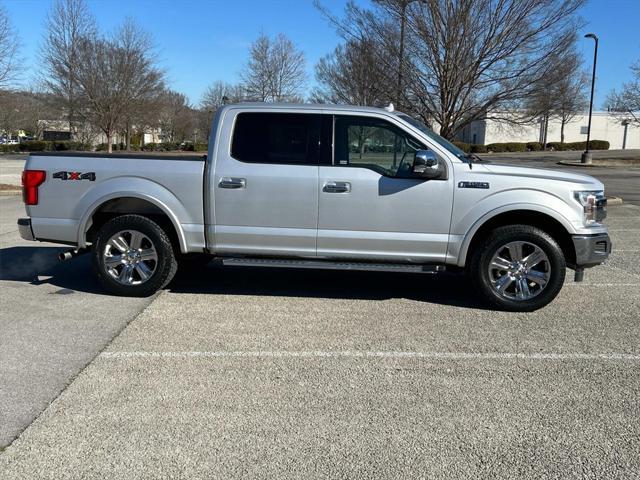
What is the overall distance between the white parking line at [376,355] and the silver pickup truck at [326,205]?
1.15m

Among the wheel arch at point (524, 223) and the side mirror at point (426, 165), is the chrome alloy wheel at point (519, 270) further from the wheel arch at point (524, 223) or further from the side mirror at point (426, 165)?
the side mirror at point (426, 165)

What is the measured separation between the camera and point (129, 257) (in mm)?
6094

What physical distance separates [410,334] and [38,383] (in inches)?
116

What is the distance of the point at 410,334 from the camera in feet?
16.7

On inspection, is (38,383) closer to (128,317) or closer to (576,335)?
(128,317)

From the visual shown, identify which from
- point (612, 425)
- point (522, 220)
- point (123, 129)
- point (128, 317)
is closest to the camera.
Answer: point (612, 425)

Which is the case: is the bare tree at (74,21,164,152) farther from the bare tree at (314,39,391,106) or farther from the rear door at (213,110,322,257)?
the rear door at (213,110,322,257)

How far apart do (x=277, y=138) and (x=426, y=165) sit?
155cm

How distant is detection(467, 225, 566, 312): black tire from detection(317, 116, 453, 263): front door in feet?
1.30

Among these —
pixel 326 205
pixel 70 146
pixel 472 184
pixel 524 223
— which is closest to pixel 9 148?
pixel 70 146

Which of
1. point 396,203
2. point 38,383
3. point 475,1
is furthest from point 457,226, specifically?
point 475,1

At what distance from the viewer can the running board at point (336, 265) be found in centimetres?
577

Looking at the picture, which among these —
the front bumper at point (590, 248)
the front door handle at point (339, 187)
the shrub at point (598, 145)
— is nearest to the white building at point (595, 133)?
the shrub at point (598, 145)

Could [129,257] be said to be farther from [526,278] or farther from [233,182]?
[526,278]
